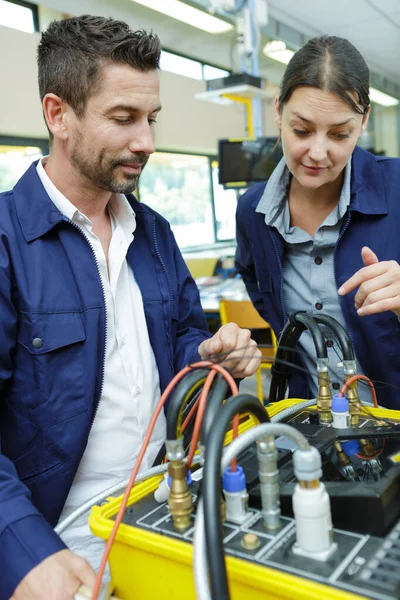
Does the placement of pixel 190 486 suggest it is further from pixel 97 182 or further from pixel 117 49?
pixel 117 49

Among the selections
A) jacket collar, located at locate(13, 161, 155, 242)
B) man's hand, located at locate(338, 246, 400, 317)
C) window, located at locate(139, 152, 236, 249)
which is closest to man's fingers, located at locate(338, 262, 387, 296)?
man's hand, located at locate(338, 246, 400, 317)

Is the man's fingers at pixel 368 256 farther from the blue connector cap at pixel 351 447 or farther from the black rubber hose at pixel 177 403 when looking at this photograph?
the black rubber hose at pixel 177 403

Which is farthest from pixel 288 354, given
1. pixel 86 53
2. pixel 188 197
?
pixel 188 197

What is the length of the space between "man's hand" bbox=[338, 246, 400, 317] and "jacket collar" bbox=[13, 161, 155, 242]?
563 mm

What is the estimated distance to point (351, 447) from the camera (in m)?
0.80

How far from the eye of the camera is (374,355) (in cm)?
127

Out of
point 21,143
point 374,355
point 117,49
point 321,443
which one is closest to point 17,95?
point 21,143

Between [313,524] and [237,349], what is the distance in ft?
1.32

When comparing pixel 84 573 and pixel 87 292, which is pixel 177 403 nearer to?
pixel 84 573

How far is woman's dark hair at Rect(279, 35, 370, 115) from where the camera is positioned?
1115 millimetres

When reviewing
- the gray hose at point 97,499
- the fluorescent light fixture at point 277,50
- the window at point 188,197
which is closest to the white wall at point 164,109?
the window at point 188,197

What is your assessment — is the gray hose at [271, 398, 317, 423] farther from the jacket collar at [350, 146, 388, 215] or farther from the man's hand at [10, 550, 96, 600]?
the jacket collar at [350, 146, 388, 215]

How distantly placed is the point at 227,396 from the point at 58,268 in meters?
0.53

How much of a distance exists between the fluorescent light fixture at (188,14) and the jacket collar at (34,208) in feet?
11.8
